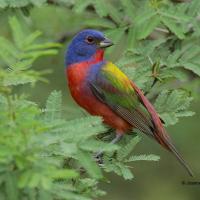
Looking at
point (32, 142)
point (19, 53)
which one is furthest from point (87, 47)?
point (32, 142)

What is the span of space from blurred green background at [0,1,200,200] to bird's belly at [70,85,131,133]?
448 mm

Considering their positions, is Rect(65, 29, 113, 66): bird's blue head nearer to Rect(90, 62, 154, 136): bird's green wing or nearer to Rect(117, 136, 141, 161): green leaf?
Rect(90, 62, 154, 136): bird's green wing

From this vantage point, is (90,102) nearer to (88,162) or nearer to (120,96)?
(120,96)

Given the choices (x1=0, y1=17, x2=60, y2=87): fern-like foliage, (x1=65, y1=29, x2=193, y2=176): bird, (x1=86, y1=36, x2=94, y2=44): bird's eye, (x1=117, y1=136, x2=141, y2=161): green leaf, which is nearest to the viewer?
(x1=0, y1=17, x2=60, y2=87): fern-like foliage

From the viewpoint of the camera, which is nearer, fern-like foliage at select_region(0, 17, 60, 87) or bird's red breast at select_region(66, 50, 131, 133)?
fern-like foliage at select_region(0, 17, 60, 87)

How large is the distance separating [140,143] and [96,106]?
299 cm

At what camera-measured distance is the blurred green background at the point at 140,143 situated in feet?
28.4

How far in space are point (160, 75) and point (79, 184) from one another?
191 cm

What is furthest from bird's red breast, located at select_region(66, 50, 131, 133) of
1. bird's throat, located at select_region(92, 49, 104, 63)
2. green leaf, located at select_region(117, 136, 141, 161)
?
green leaf, located at select_region(117, 136, 141, 161)

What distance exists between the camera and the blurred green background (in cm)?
866

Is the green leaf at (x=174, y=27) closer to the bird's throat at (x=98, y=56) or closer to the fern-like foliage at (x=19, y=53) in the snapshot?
the bird's throat at (x=98, y=56)

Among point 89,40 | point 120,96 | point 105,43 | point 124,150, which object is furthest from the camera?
point 89,40

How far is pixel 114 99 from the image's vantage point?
6.67 m

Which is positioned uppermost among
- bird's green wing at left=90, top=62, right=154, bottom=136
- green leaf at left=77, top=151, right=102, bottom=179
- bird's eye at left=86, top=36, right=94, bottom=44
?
green leaf at left=77, top=151, right=102, bottom=179
